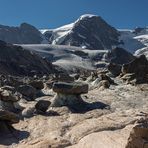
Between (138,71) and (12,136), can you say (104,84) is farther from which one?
(12,136)

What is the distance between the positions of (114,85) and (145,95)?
7.34m

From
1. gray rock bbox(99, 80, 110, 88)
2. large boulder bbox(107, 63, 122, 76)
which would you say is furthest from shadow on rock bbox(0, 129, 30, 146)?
large boulder bbox(107, 63, 122, 76)

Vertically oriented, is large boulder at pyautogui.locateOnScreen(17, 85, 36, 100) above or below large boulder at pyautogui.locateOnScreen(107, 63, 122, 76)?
below

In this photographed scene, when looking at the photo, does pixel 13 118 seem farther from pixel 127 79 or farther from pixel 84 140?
pixel 127 79

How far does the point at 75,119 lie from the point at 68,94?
5.20 m

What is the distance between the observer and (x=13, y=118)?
3042 centimetres

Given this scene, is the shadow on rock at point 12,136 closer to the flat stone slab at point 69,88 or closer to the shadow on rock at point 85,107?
the shadow on rock at point 85,107

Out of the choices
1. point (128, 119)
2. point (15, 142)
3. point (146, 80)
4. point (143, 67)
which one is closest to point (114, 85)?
point (146, 80)

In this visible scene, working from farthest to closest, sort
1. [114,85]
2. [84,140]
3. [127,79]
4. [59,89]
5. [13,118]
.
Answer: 1. [127,79]
2. [114,85]
3. [59,89]
4. [13,118]
5. [84,140]

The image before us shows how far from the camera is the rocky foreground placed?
26062 mm

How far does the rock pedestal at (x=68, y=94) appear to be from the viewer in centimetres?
3650

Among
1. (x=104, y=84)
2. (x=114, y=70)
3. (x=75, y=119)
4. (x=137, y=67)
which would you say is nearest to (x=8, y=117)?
(x=75, y=119)

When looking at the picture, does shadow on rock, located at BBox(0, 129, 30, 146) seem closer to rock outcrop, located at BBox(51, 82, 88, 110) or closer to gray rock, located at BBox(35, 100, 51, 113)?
gray rock, located at BBox(35, 100, 51, 113)

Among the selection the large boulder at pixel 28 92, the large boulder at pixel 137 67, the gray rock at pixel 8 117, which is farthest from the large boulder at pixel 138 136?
the large boulder at pixel 137 67
